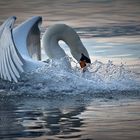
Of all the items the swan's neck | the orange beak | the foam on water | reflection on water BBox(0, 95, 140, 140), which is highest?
the swan's neck

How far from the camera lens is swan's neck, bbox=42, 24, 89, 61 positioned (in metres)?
15.4

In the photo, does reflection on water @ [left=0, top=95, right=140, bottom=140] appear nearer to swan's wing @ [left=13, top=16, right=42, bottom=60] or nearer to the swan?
the swan

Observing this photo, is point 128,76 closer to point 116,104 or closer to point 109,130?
point 116,104

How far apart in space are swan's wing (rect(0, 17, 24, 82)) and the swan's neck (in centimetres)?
233

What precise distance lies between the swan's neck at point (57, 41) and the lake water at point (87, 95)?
0.85 metres

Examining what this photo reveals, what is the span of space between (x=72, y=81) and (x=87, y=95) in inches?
48.6

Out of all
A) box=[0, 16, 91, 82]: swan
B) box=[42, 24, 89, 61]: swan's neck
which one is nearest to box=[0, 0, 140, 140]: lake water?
box=[0, 16, 91, 82]: swan

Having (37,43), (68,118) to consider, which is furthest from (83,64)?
(68,118)

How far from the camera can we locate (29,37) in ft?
52.3

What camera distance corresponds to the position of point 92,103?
10578mm

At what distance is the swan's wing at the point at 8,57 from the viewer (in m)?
11.8

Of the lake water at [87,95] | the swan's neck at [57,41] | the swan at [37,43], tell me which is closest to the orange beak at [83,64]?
the swan at [37,43]

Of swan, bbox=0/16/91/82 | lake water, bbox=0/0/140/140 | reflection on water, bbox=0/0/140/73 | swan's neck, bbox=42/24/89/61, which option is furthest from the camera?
reflection on water, bbox=0/0/140/73

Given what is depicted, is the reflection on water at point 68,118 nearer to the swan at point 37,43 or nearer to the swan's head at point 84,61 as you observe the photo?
the swan at point 37,43
